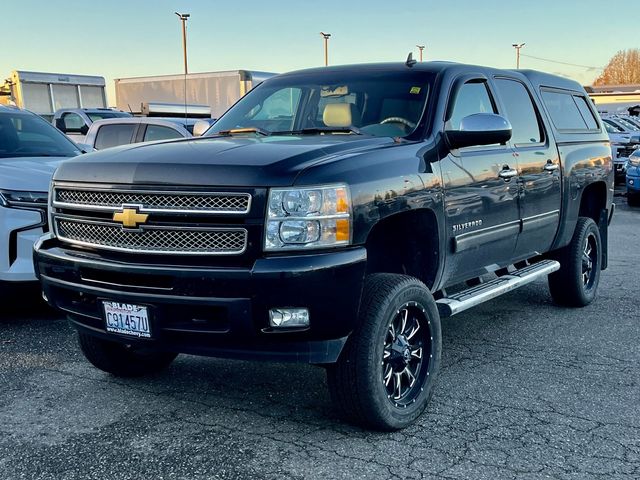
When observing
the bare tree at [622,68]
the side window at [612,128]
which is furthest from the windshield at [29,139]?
the bare tree at [622,68]

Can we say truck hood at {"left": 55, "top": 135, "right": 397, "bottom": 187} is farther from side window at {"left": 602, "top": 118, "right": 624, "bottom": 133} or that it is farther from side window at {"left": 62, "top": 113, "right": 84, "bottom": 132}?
side window at {"left": 602, "top": 118, "right": 624, "bottom": 133}

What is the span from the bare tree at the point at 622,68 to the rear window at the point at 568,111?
113m

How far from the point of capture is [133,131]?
409 inches

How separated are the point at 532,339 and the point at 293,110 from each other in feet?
8.04

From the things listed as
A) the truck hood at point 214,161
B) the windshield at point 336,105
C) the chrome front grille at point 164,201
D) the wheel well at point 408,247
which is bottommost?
the wheel well at point 408,247

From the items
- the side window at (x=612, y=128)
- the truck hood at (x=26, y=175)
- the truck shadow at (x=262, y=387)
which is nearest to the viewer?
the truck shadow at (x=262, y=387)

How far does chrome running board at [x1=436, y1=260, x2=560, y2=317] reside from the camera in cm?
430

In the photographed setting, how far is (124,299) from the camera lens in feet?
11.6

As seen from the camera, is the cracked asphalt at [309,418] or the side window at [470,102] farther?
the side window at [470,102]

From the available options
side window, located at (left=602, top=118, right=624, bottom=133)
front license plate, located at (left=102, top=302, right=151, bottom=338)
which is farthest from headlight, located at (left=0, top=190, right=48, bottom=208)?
side window, located at (left=602, top=118, right=624, bottom=133)

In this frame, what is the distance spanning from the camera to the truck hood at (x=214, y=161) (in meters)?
3.36

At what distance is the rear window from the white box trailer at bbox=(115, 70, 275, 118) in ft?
39.6

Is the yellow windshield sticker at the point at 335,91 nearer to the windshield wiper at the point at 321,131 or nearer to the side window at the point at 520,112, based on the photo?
the windshield wiper at the point at 321,131

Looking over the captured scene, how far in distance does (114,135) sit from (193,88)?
37.5ft
